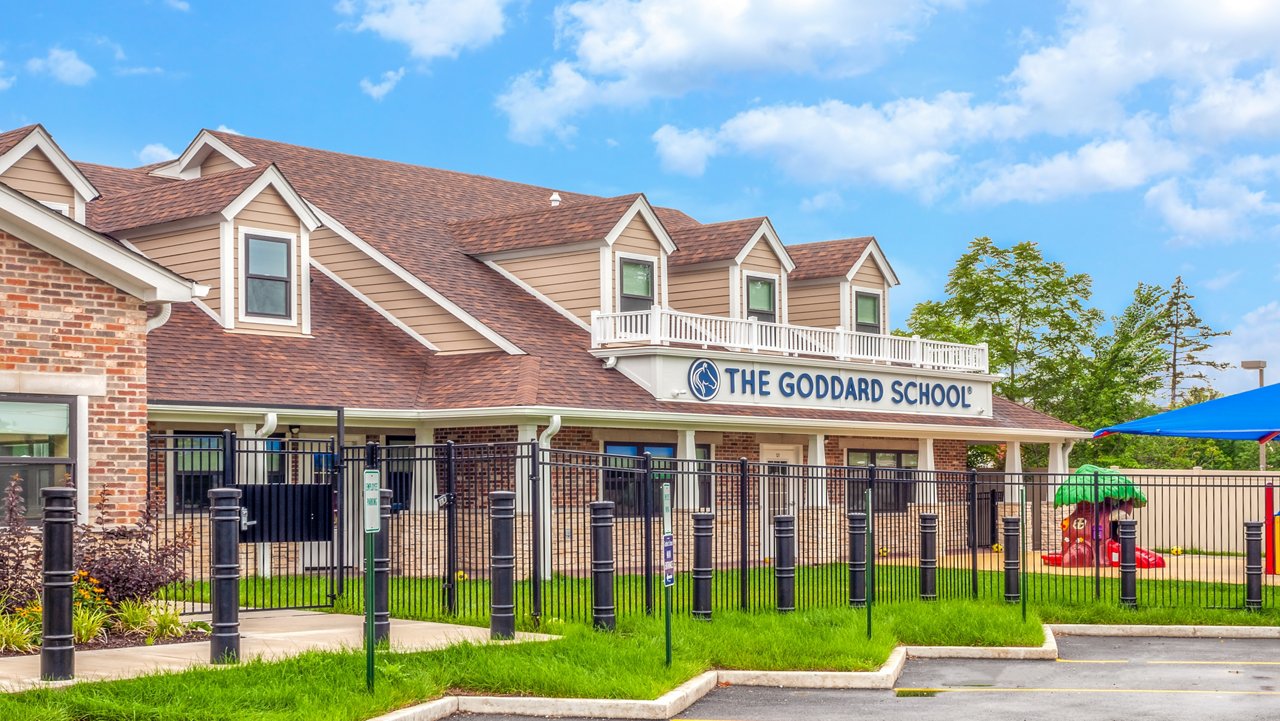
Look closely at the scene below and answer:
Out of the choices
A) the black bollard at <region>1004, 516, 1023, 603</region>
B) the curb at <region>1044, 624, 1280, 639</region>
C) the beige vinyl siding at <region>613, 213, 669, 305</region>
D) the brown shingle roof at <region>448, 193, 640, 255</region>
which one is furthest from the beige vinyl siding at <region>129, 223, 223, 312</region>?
the curb at <region>1044, 624, 1280, 639</region>

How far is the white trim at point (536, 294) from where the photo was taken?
30.1m

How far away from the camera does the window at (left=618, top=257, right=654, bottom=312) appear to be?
3039 cm

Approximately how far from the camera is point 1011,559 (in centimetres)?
1969

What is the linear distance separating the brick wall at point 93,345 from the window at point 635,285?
1356 cm

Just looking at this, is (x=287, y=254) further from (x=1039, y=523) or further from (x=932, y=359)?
(x=1039, y=523)

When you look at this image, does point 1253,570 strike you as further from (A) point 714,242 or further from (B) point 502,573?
(A) point 714,242

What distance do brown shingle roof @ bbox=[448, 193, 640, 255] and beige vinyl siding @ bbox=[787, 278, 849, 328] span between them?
6176 millimetres

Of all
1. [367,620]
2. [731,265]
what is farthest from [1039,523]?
[367,620]

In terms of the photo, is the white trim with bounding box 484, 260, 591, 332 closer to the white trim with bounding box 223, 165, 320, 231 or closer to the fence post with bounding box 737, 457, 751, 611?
the white trim with bounding box 223, 165, 320, 231

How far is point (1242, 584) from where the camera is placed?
23.9 metres

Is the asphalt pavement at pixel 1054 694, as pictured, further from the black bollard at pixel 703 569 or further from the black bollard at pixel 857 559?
the black bollard at pixel 857 559

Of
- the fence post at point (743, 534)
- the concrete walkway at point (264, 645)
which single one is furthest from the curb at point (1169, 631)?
the concrete walkway at point (264, 645)

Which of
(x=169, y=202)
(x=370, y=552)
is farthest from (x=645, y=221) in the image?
(x=370, y=552)

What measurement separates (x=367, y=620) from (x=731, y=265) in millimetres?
21397
